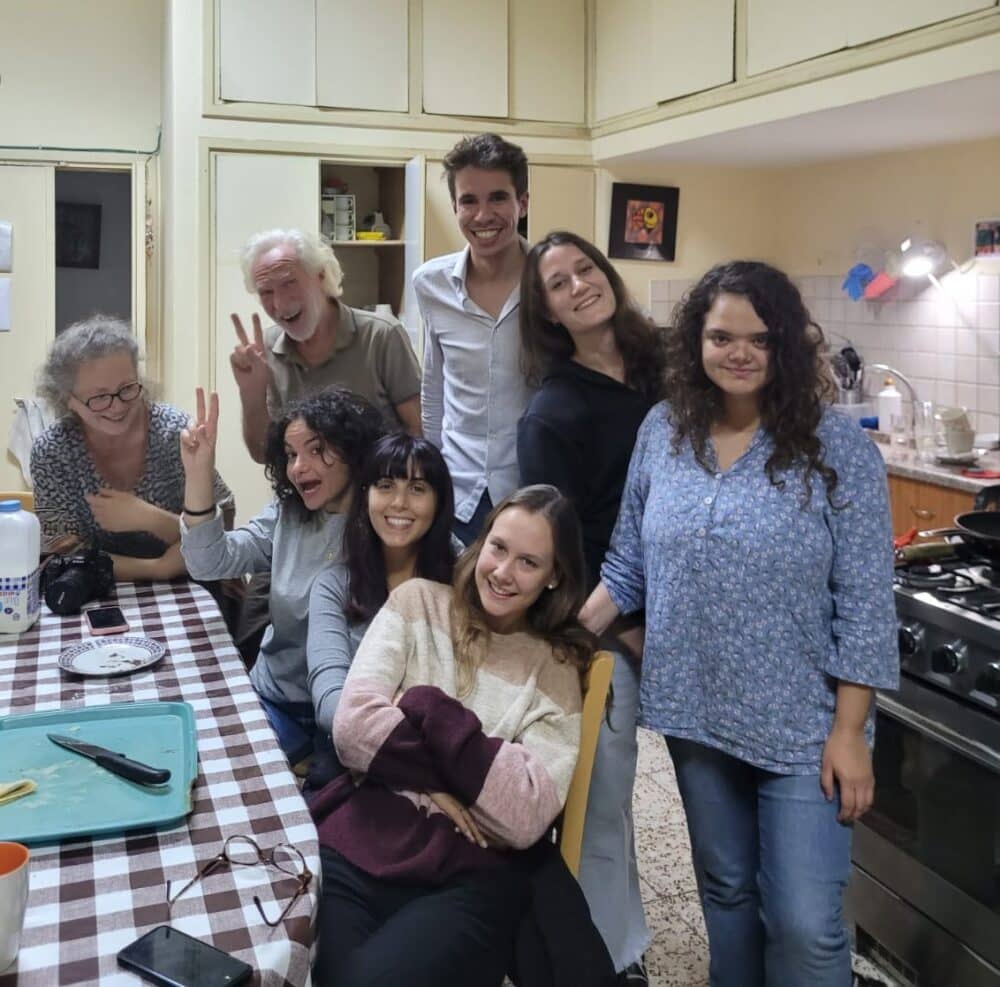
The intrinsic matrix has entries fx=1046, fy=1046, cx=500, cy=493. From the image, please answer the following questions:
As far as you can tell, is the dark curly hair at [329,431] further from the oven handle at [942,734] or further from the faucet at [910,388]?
the faucet at [910,388]

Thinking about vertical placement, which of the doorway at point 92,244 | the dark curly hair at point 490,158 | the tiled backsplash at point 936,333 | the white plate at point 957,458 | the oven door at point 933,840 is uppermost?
the doorway at point 92,244

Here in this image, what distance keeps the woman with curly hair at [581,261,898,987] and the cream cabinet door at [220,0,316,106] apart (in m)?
2.66

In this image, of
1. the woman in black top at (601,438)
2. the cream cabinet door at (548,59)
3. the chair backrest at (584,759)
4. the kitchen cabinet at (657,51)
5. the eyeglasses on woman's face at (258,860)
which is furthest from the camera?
the cream cabinet door at (548,59)

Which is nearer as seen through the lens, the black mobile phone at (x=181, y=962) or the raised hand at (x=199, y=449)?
the black mobile phone at (x=181, y=962)

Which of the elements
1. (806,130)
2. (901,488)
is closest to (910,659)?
(901,488)

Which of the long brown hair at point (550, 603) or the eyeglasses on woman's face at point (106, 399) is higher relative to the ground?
the eyeglasses on woman's face at point (106, 399)

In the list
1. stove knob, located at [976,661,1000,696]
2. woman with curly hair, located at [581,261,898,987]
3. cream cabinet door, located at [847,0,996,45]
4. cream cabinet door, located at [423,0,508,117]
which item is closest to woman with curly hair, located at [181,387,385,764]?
woman with curly hair, located at [581,261,898,987]

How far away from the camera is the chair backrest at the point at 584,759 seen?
4.89ft

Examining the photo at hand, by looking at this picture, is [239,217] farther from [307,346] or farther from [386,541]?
[386,541]

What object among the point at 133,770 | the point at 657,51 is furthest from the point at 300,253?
the point at 657,51

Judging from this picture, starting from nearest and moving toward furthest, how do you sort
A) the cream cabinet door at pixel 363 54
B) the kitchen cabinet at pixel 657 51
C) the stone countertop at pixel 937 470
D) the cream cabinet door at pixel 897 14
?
the cream cabinet door at pixel 897 14, the stone countertop at pixel 937 470, the kitchen cabinet at pixel 657 51, the cream cabinet door at pixel 363 54

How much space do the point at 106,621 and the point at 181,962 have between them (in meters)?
1.03

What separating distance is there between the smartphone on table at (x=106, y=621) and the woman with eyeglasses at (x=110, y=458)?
9.4 inches

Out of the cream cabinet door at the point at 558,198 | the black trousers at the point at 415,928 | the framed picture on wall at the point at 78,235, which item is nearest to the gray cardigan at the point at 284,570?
the black trousers at the point at 415,928
